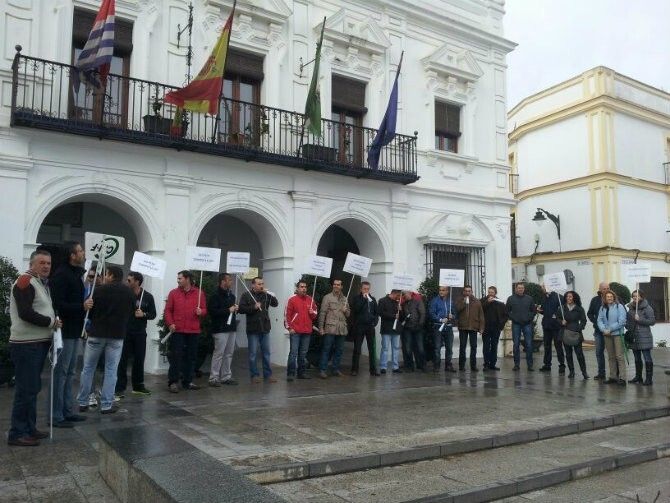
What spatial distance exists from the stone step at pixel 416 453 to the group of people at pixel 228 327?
2.53 metres

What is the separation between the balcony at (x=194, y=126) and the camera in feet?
34.6

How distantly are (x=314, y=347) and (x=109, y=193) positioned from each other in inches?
196

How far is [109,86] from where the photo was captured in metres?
11.5

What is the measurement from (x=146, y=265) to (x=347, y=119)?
7.03 m

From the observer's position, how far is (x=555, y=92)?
2366 cm

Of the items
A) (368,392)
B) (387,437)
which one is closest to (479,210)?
(368,392)

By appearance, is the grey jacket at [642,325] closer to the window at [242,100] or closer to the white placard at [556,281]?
the white placard at [556,281]

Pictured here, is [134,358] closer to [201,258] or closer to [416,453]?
[201,258]

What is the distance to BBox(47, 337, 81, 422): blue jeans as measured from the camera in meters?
6.70

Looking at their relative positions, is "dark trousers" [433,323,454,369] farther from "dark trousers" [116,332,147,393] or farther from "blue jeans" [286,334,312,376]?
"dark trousers" [116,332,147,393]

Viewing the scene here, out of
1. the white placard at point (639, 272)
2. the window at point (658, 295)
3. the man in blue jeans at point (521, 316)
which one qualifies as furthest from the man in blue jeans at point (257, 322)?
the window at point (658, 295)

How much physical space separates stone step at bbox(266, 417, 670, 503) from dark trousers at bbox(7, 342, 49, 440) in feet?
8.55

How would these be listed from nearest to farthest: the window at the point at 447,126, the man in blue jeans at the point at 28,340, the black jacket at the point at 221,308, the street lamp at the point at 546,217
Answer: the man in blue jeans at the point at 28,340
the black jacket at the point at 221,308
the window at the point at 447,126
the street lamp at the point at 546,217

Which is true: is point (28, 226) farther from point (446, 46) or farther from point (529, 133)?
point (529, 133)
